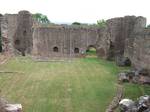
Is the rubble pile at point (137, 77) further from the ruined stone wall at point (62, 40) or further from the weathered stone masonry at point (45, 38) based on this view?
the ruined stone wall at point (62, 40)

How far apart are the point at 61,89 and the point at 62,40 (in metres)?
23.3

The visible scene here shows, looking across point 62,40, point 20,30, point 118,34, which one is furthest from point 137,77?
point 20,30

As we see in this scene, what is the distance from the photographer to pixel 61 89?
17.9 m

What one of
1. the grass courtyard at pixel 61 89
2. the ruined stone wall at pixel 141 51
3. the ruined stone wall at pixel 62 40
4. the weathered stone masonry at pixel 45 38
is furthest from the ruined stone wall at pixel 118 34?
the grass courtyard at pixel 61 89

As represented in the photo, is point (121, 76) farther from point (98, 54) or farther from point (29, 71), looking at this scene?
point (98, 54)

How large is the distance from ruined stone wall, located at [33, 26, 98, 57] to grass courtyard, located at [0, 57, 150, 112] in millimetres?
15160

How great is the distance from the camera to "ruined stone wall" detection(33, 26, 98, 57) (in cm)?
4044

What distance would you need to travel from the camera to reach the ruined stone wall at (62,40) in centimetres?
4044

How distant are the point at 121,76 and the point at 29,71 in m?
6.94

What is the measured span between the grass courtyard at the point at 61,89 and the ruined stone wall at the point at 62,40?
1516cm

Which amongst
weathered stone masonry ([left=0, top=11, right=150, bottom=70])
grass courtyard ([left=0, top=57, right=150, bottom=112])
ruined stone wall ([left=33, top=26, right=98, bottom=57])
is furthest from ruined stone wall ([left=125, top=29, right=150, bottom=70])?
ruined stone wall ([left=33, top=26, right=98, bottom=57])

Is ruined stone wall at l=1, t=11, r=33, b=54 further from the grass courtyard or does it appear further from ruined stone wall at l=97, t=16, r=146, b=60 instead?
the grass courtyard

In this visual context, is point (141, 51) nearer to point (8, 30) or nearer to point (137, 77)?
point (137, 77)

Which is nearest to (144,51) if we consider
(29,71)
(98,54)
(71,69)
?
(71,69)
